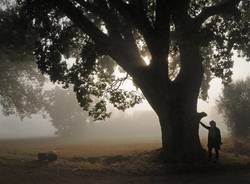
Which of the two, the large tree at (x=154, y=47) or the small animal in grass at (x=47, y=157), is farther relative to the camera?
the small animal in grass at (x=47, y=157)

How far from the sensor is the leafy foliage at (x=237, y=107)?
40500mm

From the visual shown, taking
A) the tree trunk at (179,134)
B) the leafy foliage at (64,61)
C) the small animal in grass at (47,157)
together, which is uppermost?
the leafy foliage at (64,61)

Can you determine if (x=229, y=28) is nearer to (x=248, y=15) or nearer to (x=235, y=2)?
(x=235, y=2)

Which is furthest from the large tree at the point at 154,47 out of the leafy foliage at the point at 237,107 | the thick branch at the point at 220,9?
the leafy foliage at the point at 237,107

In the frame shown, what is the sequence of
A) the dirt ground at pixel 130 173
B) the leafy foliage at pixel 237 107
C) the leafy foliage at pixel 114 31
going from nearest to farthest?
the dirt ground at pixel 130 173 < the leafy foliage at pixel 114 31 < the leafy foliage at pixel 237 107

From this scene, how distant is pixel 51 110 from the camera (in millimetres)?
78688

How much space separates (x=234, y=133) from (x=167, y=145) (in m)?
24.7

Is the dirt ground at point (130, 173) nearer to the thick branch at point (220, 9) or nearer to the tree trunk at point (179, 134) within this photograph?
the tree trunk at point (179, 134)

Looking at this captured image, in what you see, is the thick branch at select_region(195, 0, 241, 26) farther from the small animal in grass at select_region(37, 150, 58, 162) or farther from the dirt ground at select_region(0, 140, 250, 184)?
the small animal in grass at select_region(37, 150, 58, 162)

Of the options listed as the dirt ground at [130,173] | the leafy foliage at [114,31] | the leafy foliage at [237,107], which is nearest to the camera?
the dirt ground at [130,173]

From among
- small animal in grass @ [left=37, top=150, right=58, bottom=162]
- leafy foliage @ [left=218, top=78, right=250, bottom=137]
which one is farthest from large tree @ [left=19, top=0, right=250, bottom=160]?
leafy foliage @ [left=218, top=78, right=250, bottom=137]

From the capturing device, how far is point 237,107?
41.0 meters

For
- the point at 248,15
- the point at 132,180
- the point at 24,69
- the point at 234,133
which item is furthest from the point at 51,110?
the point at 132,180

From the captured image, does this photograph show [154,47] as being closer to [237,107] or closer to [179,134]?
[179,134]
